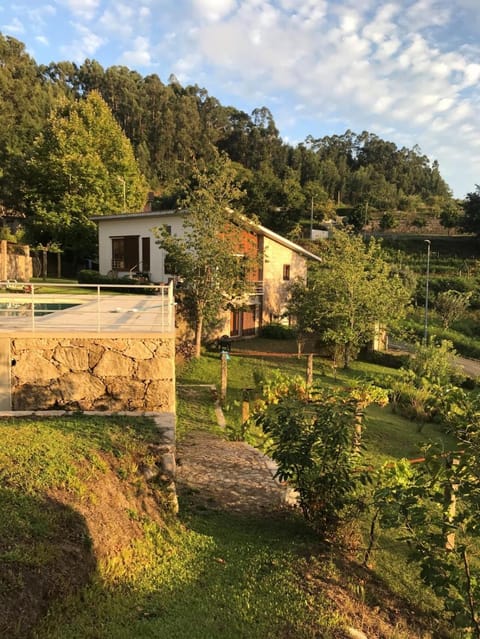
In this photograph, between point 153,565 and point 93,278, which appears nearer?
point 153,565

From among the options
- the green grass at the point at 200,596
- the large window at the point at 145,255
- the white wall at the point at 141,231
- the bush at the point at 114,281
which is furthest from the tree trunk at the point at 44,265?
the green grass at the point at 200,596

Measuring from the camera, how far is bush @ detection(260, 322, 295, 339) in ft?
78.2

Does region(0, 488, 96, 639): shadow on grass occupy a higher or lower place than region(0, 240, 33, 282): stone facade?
lower

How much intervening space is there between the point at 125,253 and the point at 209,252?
36.5 ft

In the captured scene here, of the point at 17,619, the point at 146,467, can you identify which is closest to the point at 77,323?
the point at 146,467

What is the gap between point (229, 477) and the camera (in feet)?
22.4

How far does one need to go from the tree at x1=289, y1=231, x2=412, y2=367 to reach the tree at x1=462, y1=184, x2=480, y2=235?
42444mm

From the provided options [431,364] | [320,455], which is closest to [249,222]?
[431,364]

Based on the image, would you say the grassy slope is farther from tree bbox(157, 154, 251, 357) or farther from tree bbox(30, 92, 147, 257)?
tree bbox(30, 92, 147, 257)

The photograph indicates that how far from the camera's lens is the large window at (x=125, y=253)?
25.8 m

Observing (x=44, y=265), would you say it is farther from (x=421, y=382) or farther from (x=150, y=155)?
(x=150, y=155)

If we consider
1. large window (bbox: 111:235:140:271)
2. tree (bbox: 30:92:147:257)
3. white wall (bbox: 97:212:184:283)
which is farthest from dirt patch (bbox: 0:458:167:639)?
tree (bbox: 30:92:147:257)

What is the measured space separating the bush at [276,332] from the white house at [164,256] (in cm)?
50

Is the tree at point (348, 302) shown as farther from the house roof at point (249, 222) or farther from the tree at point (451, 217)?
the tree at point (451, 217)
